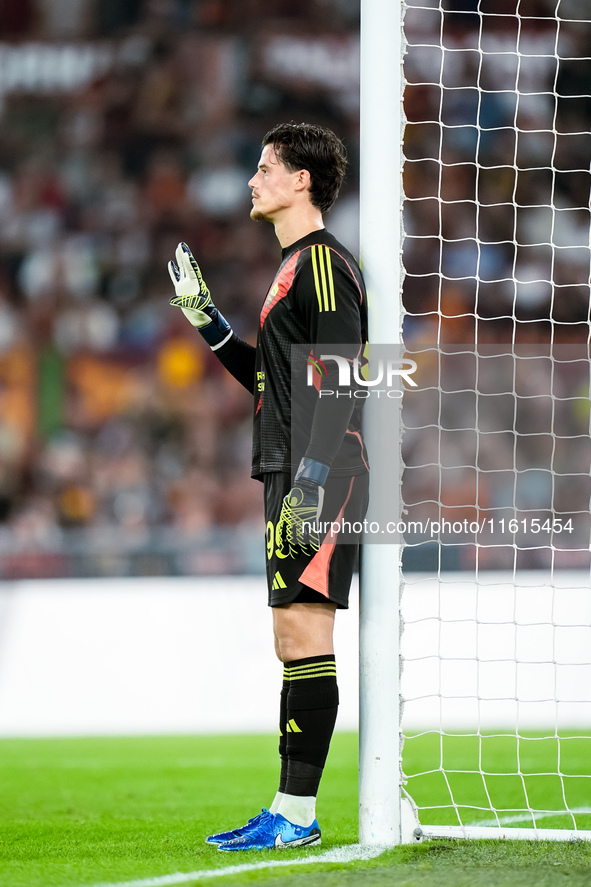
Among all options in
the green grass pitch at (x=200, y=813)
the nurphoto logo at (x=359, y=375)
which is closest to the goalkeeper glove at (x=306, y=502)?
the nurphoto logo at (x=359, y=375)

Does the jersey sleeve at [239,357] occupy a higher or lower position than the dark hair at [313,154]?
lower

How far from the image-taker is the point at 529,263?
9383mm

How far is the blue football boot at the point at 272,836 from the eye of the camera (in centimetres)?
238

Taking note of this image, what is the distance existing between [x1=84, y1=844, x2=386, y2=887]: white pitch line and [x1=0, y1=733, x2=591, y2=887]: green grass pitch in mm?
16

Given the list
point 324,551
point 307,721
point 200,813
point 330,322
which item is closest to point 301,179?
point 330,322

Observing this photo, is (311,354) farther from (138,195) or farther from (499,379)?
(138,195)

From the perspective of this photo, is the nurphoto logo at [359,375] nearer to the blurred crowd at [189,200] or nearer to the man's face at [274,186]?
the man's face at [274,186]

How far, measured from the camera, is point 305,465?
7.75 ft

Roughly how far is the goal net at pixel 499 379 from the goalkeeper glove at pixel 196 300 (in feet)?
8.75

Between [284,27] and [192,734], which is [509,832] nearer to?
[192,734]

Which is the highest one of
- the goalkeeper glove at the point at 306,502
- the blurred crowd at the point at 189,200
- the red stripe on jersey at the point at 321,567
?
the blurred crowd at the point at 189,200

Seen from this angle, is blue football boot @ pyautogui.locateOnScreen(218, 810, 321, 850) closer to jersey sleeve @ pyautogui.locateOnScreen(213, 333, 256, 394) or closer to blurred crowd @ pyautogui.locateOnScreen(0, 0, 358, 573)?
jersey sleeve @ pyautogui.locateOnScreen(213, 333, 256, 394)

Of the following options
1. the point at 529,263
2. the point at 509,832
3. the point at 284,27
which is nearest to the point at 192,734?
the point at 509,832

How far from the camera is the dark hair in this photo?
262cm
